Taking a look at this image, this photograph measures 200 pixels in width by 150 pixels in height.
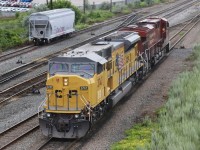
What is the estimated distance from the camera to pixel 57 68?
17.2 meters

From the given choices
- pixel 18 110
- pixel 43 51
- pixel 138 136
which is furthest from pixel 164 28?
pixel 138 136

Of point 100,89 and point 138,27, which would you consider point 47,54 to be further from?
point 100,89

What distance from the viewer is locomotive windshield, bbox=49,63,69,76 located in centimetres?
1716

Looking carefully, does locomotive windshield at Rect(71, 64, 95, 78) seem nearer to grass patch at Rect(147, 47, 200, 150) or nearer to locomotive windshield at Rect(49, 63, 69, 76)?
locomotive windshield at Rect(49, 63, 69, 76)

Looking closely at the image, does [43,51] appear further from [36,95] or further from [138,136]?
[138,136]

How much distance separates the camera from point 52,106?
1692cm

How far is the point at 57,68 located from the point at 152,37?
13.5m

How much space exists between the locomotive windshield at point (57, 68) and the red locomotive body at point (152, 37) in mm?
9783

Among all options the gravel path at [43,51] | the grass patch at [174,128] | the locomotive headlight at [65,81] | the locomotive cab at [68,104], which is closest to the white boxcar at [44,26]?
the gravel path at [43,51]

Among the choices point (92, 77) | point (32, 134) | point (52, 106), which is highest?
point (92, 77)

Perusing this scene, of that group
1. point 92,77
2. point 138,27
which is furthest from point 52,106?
point 138,27

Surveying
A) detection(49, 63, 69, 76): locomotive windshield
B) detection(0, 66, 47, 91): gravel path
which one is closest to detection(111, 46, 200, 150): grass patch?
detection(49, 63, 69, 76): locomotive windshield

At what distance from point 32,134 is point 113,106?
4.48 metres

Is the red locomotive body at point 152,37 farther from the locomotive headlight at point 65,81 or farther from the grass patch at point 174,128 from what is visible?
the locomotive headlight at point 65,81
